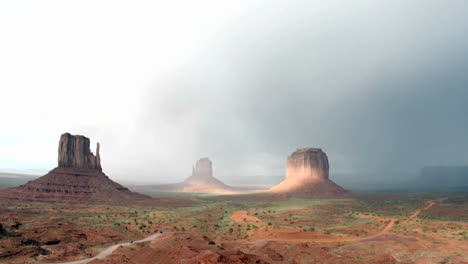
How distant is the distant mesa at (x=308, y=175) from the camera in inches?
5119

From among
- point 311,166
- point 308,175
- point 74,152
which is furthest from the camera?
point 308,175

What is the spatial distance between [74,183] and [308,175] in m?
105

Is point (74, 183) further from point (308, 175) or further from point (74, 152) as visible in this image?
point (308, 175)

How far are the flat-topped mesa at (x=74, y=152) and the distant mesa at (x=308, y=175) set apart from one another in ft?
285

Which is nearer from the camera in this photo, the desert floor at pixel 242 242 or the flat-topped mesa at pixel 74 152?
the desert floor at pixel 242 242

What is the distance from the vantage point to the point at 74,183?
8750 cm

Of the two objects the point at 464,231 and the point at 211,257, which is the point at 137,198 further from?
the point at 464,231

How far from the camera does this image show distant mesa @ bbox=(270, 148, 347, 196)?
130m

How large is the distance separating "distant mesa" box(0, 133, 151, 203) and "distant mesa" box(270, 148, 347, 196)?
247 feet

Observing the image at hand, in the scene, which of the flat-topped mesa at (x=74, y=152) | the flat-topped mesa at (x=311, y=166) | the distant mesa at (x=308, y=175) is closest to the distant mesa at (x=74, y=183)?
the flat-topped mesa at (x=74, y=152)

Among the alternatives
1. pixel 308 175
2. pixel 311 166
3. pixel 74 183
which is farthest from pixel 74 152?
pixel 311 166

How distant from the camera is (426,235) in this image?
37.5m

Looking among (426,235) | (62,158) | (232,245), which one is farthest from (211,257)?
(62,158)

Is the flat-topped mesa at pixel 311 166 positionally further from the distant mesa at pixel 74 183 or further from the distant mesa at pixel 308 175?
the distant mesa at pixel 74 183
